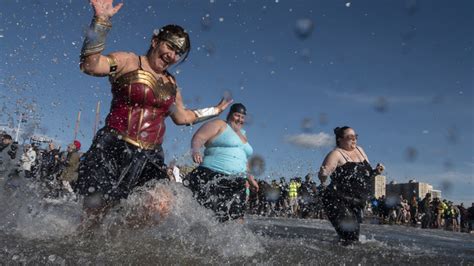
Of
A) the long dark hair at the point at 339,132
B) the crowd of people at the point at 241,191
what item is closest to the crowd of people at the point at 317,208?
the crowd of people at the point at 241,191

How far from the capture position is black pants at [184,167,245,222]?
16.2 ft

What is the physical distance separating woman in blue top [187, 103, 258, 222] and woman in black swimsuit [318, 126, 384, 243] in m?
1.01

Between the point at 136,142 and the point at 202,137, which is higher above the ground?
the point at 202,137

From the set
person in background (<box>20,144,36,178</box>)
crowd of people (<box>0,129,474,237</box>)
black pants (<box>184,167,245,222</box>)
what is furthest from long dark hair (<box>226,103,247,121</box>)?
person in background (<box>20,144,36,178</box>)

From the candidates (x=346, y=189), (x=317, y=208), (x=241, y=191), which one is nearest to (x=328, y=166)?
(x=346, y=189)

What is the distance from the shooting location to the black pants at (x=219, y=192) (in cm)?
493

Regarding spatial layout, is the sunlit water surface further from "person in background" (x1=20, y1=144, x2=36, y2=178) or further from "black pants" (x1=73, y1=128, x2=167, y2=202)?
"person in background" (x1=20, y1=144, x2=36, y2=178)

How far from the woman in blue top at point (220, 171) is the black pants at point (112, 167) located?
167 centimetres

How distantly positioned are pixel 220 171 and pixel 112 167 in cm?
192

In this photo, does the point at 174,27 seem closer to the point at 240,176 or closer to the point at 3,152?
the point at 240,176

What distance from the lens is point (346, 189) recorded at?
5.17 m

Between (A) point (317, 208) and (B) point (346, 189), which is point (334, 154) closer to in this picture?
(B) point (346, 189)

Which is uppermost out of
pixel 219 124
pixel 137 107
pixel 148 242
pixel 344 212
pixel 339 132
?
pixel 339 132

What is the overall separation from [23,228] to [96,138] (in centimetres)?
110
